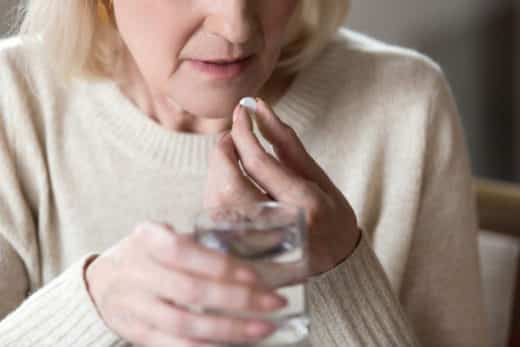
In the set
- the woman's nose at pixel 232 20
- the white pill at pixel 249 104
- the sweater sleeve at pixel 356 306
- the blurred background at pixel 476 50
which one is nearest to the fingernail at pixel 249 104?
the white pill at pixel 249 104

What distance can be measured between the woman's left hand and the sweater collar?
355 millimetres

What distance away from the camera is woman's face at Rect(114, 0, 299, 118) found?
1062mm

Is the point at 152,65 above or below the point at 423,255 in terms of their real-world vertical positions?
above

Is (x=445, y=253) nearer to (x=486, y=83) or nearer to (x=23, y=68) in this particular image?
(x=23, y=68)

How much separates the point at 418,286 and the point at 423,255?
2.0 inches

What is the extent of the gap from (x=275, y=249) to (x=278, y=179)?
260 millimetres

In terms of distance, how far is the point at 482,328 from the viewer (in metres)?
1.35

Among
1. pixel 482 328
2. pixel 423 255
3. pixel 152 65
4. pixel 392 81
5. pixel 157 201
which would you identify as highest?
pixel 152 65

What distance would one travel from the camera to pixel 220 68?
3.59 feet

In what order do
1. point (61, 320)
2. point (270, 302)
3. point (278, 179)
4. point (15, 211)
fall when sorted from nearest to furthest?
1. point (270, 302)
2. point (278, 179)
3. point (61, 320)
4. point (15, 211)

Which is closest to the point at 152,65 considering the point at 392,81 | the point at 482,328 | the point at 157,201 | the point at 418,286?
the point at 157,201

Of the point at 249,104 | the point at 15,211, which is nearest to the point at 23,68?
the point at 15,211

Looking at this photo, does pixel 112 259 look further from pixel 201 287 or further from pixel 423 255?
pixel 423 255

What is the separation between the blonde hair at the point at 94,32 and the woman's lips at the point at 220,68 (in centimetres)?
26
